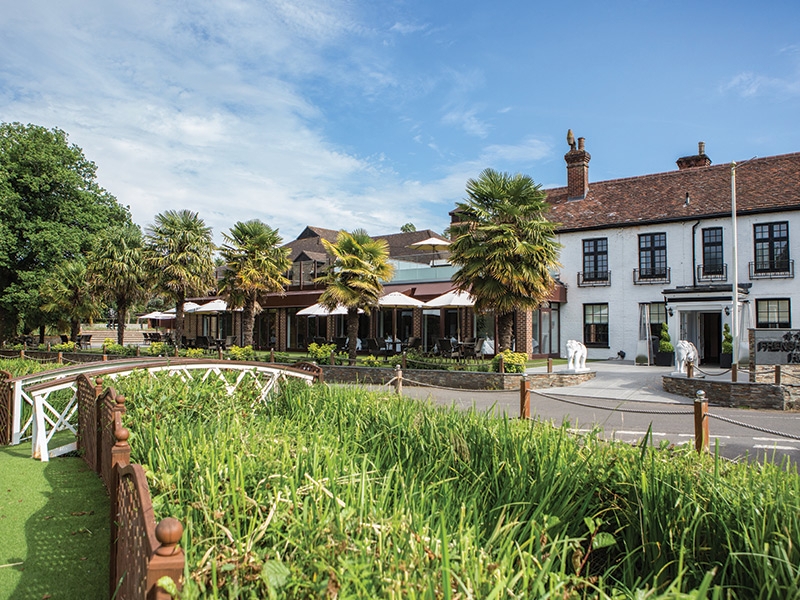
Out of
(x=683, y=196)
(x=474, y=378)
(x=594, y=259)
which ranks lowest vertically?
(x=474, y=378)

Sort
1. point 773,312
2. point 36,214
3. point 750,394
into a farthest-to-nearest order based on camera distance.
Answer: point 36,214 → point 773,312 → point 750,394

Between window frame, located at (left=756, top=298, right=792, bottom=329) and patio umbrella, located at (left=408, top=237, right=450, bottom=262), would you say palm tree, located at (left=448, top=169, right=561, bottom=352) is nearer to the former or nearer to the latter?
patio umbrella, located at (left=408, top=237, right=450, bottom=262)

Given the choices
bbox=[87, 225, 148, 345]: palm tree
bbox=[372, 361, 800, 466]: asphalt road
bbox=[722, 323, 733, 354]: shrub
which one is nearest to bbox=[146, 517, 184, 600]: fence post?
bbox=[372, 361, 800, 466]: asphalt road

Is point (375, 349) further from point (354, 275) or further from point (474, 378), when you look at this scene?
point (474, 378)

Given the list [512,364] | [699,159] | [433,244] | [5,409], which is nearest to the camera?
[5,409]

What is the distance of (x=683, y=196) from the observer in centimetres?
2925

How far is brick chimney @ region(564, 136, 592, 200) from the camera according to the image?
1288 inches

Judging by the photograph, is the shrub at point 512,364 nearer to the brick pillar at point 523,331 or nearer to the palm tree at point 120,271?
the brick pillar at point 523,331

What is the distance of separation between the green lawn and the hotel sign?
15.4 m

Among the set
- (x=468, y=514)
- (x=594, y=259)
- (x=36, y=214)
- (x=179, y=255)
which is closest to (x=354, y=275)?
(x=179, y=255)

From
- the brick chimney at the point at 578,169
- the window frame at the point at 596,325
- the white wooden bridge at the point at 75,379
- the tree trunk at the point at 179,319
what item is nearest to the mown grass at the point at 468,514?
the white wooden bridge at the point at 75,379

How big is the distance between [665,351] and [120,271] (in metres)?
26.1

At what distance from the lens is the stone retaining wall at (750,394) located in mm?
12969

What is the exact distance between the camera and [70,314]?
36.7 m
